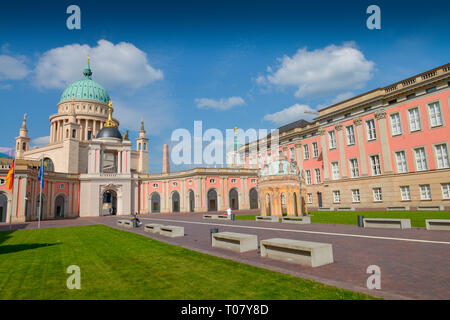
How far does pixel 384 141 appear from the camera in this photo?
36.1m

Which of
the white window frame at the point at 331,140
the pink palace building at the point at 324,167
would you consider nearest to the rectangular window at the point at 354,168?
the pink palace building at the point at 324,167

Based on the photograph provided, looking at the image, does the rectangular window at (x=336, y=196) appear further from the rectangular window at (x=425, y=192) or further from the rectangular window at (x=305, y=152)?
the rectangular window at (x=425, y=192)

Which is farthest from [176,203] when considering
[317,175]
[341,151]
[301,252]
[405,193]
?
[301,252]

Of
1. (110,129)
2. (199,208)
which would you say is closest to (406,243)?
(199,208)

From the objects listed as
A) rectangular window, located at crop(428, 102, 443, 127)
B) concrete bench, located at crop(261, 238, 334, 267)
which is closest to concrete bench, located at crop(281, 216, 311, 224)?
concrete bench, located at crop(261, 238, 334, 267)

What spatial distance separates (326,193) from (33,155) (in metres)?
75.5

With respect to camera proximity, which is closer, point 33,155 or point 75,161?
point 75,161

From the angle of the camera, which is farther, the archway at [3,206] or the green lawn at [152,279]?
the archway at [3,206]

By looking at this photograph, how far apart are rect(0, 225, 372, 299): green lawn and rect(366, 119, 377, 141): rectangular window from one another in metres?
35.5

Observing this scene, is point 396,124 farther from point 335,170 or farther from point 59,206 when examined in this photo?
point 59,206

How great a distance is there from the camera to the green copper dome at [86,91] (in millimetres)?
82500

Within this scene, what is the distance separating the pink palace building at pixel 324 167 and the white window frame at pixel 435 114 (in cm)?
10

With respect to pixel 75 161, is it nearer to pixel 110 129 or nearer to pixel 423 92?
pixel 110 129
